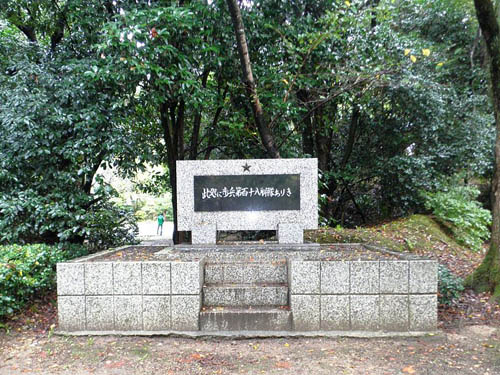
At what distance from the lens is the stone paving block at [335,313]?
4.23m

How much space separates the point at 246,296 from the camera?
4527 millimetres

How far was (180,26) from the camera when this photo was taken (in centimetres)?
597

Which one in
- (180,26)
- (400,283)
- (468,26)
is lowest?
(400,283)

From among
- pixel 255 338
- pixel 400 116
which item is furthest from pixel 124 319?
pixel 400 116

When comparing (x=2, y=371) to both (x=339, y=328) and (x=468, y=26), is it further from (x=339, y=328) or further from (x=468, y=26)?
(x=468, y=26)

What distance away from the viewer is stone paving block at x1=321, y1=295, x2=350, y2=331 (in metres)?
4.23

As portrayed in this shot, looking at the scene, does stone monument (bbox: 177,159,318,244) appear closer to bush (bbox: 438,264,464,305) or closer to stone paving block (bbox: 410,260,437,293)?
stone paving block (bbox: 410,260,437,293)

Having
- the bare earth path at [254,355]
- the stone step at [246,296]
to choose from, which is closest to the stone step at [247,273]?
the stone step at [246,296]

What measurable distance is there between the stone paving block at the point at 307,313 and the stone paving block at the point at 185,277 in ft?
4.09

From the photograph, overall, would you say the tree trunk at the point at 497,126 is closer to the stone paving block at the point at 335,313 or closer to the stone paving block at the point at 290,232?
the stone paving block at the point at 335,313

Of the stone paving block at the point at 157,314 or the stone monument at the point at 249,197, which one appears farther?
the stone monument at the point at 249,197

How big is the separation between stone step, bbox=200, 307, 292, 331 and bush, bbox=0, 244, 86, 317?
8.22 ft

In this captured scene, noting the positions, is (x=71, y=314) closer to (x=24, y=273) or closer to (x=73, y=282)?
(x=73, y=282)

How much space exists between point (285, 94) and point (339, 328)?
4672 mm
